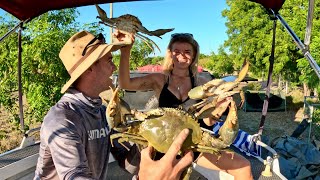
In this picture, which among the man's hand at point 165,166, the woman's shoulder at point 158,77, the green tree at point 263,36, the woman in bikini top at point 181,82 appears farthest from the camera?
the green tree at point 263,36

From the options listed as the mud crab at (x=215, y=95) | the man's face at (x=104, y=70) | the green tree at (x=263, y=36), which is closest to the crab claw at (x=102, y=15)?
the man's face at (x=104, y=70)

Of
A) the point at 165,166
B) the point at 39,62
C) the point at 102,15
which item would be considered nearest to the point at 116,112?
the point at 165,166

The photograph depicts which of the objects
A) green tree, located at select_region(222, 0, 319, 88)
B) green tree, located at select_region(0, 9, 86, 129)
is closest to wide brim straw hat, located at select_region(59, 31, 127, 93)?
green tree, located at select_region(0, 9, 86, 129)

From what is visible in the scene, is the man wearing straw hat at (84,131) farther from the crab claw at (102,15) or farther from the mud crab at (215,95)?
the mud crab at (215,95)

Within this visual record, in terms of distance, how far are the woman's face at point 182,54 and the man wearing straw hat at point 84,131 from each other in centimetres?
88

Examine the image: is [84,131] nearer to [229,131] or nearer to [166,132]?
[166,132]

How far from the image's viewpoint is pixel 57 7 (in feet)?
14.3

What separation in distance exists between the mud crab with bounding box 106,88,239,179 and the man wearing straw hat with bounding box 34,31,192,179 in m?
0.15

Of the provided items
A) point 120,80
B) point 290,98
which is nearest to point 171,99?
point 120,80

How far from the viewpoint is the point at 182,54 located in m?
3.40

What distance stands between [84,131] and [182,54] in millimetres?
1501

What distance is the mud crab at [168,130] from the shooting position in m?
2.24

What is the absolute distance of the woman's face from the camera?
338 cm

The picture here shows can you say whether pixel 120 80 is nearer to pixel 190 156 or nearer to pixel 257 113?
pixel 190 156
